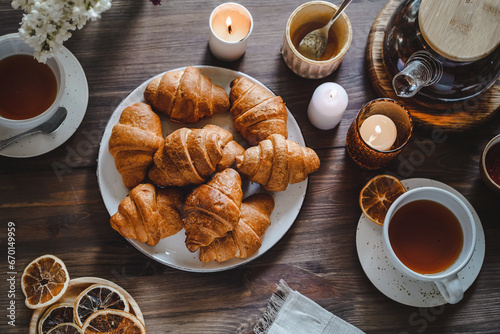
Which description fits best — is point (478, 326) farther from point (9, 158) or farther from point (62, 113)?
point (9, 158)

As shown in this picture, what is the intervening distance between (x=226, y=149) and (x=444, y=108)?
2.72 feet

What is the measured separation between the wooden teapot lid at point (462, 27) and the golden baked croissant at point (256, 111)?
548 mm

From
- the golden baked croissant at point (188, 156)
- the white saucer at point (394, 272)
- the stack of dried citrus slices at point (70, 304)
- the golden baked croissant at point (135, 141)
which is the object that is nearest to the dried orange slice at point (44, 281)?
the stack of dried citrus slices at point (70, 304)

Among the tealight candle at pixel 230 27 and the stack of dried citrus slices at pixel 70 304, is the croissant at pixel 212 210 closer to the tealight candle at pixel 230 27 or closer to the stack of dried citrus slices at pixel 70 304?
the stack of dried citrus slices at pixel 70 304

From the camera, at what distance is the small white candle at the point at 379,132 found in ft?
5.26

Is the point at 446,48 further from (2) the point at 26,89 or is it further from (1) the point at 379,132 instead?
(2) the point at 26,89

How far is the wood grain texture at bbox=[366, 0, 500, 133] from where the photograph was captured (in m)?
1.62

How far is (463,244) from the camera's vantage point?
148 cm

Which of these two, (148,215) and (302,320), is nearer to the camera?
(148,215)

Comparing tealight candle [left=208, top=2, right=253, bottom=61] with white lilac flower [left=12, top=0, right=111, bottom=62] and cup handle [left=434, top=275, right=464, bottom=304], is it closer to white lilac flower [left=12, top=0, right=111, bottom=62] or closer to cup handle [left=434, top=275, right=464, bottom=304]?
white lilac flower [left=12, top=0, right=111, bottom=62]

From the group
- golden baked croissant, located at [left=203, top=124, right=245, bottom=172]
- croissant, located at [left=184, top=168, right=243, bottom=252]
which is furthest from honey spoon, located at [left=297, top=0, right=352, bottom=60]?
croissant, located at [left=184, top=168, right=243, bottom=252]

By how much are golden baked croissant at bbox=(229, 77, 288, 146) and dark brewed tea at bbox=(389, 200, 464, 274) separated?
1.70 ft

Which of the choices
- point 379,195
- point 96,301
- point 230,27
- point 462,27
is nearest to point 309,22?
point 230,27

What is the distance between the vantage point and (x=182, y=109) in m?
1.54
